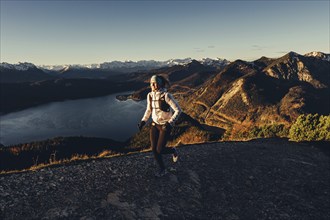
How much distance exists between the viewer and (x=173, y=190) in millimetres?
10828

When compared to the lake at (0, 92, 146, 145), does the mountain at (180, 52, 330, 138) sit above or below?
above

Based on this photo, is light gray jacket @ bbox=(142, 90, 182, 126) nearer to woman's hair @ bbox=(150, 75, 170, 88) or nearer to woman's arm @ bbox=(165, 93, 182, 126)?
woman's arm @ bbox=(165, 93, 182, 126)

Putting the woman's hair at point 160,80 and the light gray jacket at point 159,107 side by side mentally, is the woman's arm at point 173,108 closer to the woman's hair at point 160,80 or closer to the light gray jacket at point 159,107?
the light gray jacket at point 159,107

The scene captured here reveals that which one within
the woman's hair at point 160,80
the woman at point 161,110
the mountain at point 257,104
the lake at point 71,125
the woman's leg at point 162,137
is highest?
the woman's hair at point 160,80

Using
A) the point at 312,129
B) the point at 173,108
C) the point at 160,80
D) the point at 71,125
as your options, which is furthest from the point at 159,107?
the point at 71,125

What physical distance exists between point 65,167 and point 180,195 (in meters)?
4.99

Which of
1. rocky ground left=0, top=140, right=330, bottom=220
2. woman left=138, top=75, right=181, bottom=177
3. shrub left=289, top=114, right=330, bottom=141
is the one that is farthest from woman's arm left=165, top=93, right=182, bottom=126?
shrub left=289, top=114, right=330, bottom=141

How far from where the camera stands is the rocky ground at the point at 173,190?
9.17 metres

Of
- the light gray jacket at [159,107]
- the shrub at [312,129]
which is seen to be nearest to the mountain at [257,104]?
the shrub at [312,129]

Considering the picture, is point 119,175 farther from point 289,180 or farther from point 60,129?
point 60,129

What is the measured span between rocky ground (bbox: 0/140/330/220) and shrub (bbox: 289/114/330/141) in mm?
7022

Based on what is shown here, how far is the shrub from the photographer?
Result: 2181 cm

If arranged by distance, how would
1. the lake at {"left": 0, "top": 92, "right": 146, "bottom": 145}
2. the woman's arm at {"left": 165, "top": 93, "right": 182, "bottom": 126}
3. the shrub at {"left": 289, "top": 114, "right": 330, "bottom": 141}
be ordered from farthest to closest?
the lake at {"left": 0, "top": 92, "right": 146, "bottom": 145} → the shrub at {"left": 289, "top": 114, "right": 330, "bottom": 141} → the woman's arm at {"left": 165, "top": 93, "right": 182, "bottom": 126}

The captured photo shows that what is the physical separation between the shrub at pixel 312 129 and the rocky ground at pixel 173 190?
276 inches
